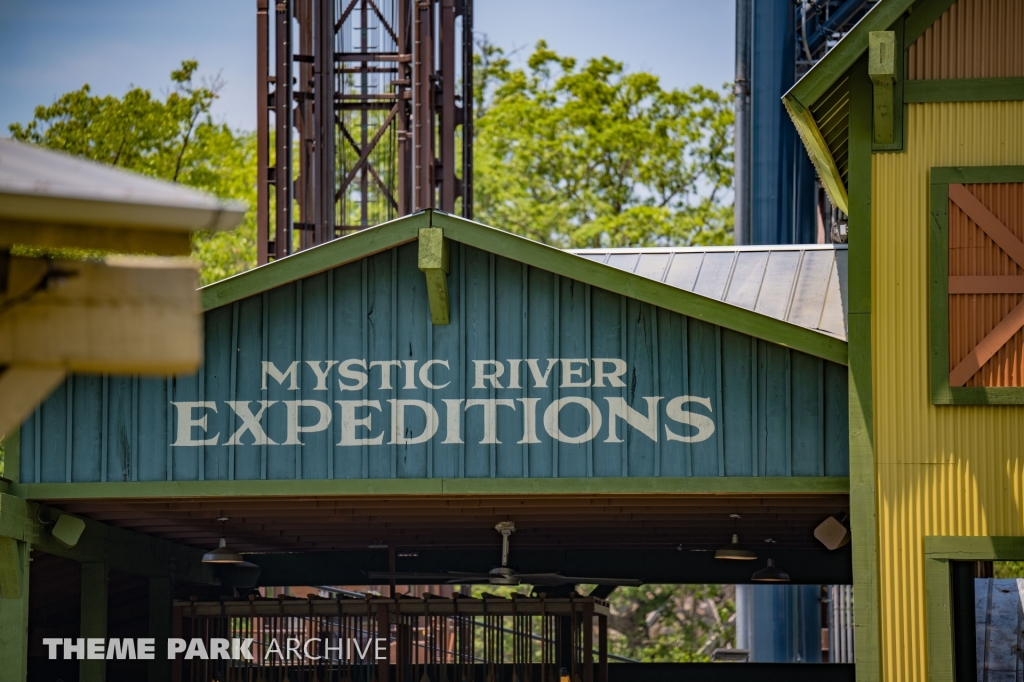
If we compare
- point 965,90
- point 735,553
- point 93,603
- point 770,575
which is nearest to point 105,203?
point 965,90

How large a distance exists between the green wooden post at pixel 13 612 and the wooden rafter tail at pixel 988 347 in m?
8.63

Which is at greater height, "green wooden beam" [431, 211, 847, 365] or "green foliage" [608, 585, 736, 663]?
"green wooden beam" [431, 211, 847, 365]

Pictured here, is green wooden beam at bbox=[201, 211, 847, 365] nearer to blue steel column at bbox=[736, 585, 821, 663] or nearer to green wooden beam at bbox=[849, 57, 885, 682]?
green wooden beam at bbox=[849, 57, 885, 682]

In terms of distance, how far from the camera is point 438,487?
1323 cm

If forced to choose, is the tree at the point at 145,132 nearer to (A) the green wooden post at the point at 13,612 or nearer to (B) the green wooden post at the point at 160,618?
(B) the green wooden post at the point at 160,618

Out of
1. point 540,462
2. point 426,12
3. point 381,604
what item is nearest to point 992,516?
point 540,462

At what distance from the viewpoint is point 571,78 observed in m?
43.9

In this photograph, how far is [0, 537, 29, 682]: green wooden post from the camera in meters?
13.6

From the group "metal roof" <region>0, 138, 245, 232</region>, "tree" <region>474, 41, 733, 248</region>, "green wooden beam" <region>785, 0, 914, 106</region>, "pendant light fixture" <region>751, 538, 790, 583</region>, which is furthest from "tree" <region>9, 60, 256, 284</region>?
"metal roof" <region>0, 138, 245, 232</region>

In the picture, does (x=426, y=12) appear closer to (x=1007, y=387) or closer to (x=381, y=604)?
(x=381, y=604)

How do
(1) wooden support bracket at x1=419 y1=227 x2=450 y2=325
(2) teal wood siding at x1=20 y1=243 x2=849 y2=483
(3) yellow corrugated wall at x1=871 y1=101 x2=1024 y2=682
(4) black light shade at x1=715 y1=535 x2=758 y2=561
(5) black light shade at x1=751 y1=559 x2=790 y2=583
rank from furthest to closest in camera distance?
(5) black light shade at x1=751 y1=559 x2=790 y2=583 → (4) black light shade at x1=715 y1=535 x2=758 y2=561 → (1) wooden support bracket at x1=419 y1=227 x2=450 y2=325 → (2) teal wood siding at x1=20 y1=243 x2=849 y2=483 → (3) yellow corrugated wall at x1=871 y1=101 x2=1024 y2=682

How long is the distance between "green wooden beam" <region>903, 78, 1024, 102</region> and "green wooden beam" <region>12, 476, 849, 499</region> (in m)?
3.43

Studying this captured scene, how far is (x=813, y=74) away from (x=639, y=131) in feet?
99.5

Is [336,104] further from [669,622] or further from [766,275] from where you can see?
[669,622]
